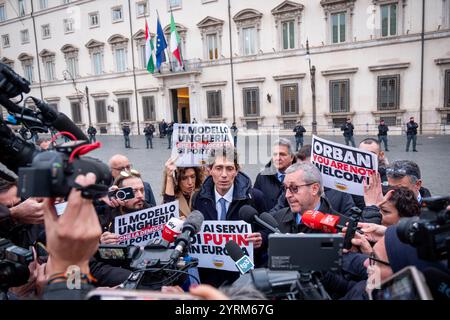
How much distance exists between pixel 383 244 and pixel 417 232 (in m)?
0.46

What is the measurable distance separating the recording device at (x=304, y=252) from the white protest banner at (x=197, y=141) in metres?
2.81

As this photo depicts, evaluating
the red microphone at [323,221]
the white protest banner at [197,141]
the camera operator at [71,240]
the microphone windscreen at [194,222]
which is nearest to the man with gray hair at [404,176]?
the red microphone at [323,221]

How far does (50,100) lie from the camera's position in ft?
108

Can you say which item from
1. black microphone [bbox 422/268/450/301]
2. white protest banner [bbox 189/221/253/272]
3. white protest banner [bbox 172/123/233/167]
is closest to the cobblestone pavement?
white protest banner [bbox 172/123/233/167]

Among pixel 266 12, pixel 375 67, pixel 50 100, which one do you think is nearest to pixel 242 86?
pixel 266 12

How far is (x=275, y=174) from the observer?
14.1 feet

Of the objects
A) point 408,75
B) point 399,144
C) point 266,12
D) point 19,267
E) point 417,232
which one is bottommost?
point 399,144

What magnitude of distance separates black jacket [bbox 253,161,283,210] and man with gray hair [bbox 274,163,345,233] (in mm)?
1274

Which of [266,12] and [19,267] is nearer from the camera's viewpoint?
[19,267]

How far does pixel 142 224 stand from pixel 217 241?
66 cm

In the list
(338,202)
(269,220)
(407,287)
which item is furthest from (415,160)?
(407,287)

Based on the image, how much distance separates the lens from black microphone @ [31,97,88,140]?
1.72m

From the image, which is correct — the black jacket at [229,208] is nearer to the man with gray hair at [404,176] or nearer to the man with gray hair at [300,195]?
the man with gray hair at [300,195]
